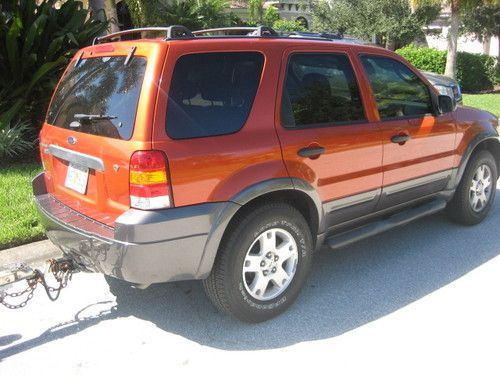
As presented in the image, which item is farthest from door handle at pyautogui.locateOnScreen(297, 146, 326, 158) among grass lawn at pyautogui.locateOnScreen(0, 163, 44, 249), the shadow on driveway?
grass lawn at pyautogui.locateOnScreen(0, 163, 44, 249)

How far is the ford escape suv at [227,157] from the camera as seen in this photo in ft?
9.76

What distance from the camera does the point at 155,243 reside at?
9.62 ft

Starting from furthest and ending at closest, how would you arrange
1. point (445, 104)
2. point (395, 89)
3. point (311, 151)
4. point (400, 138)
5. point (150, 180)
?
point (445, 104)
point (395, 89)
point (400, 138)
point (311, 151)
point (150, 180)

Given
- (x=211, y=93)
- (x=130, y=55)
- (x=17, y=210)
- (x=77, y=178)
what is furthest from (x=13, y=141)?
(x=211, y=93)

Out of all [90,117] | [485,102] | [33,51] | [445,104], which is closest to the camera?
[90,117]

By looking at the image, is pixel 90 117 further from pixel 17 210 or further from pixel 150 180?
pixel 17 210

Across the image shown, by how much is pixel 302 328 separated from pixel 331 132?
1344mm

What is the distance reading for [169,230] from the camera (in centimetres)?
295

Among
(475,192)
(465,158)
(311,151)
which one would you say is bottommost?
(475,192)

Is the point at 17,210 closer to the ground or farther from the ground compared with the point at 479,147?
closer to the ground

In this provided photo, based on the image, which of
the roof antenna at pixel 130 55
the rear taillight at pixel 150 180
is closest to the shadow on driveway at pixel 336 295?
the rear taillight at pixel 150 180

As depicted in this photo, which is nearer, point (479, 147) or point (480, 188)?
point (479, 147)

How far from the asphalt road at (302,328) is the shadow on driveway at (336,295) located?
11mm

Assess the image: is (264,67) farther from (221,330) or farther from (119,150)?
(221,330)
